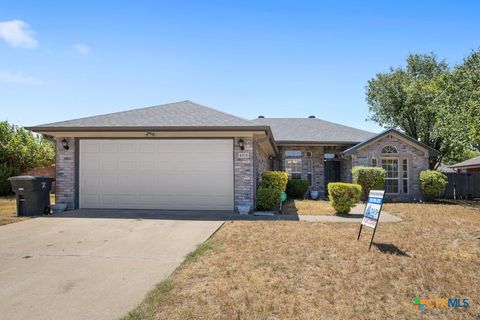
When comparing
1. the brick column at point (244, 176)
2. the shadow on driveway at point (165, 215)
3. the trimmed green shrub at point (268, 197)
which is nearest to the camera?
the shadow on driveway at point (165, 215)

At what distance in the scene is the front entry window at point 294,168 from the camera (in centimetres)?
1931

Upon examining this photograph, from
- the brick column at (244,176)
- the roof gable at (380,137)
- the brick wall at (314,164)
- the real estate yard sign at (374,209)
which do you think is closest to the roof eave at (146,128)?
the brick column at (244,176)

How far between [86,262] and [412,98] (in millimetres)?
24368

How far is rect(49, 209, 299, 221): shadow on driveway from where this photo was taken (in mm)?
9742

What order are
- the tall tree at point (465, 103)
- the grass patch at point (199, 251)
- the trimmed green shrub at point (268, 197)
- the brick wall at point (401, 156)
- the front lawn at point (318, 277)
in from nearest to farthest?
1. the front lawn at point (318, 277)
2. the grass patch at point (199, 251)
3. the trimmed green shrub at point (268, 197)
4. the tall tree at point (465, 103)
5. the brick wall at point (401, 156)

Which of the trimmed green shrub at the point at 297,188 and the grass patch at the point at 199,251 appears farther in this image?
the trimmed green shrub at the point at 297,188

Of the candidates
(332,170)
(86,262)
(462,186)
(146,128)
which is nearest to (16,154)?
(146,128)

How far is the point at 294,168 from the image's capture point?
19344 millimetres

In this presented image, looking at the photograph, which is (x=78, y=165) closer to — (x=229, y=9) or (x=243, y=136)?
(x=243, y=136)

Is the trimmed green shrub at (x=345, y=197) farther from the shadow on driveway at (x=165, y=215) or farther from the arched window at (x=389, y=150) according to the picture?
the arched window at (x=389, y=150)

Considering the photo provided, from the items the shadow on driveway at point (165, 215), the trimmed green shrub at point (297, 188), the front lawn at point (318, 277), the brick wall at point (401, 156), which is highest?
the brick wall at point (401, 156)

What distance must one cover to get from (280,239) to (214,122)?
17.2 feet

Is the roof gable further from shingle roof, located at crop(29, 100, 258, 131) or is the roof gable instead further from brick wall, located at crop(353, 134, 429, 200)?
shingle roof, located at crop(29, 100, 258, 131)

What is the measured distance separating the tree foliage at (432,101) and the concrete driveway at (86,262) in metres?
14.9
